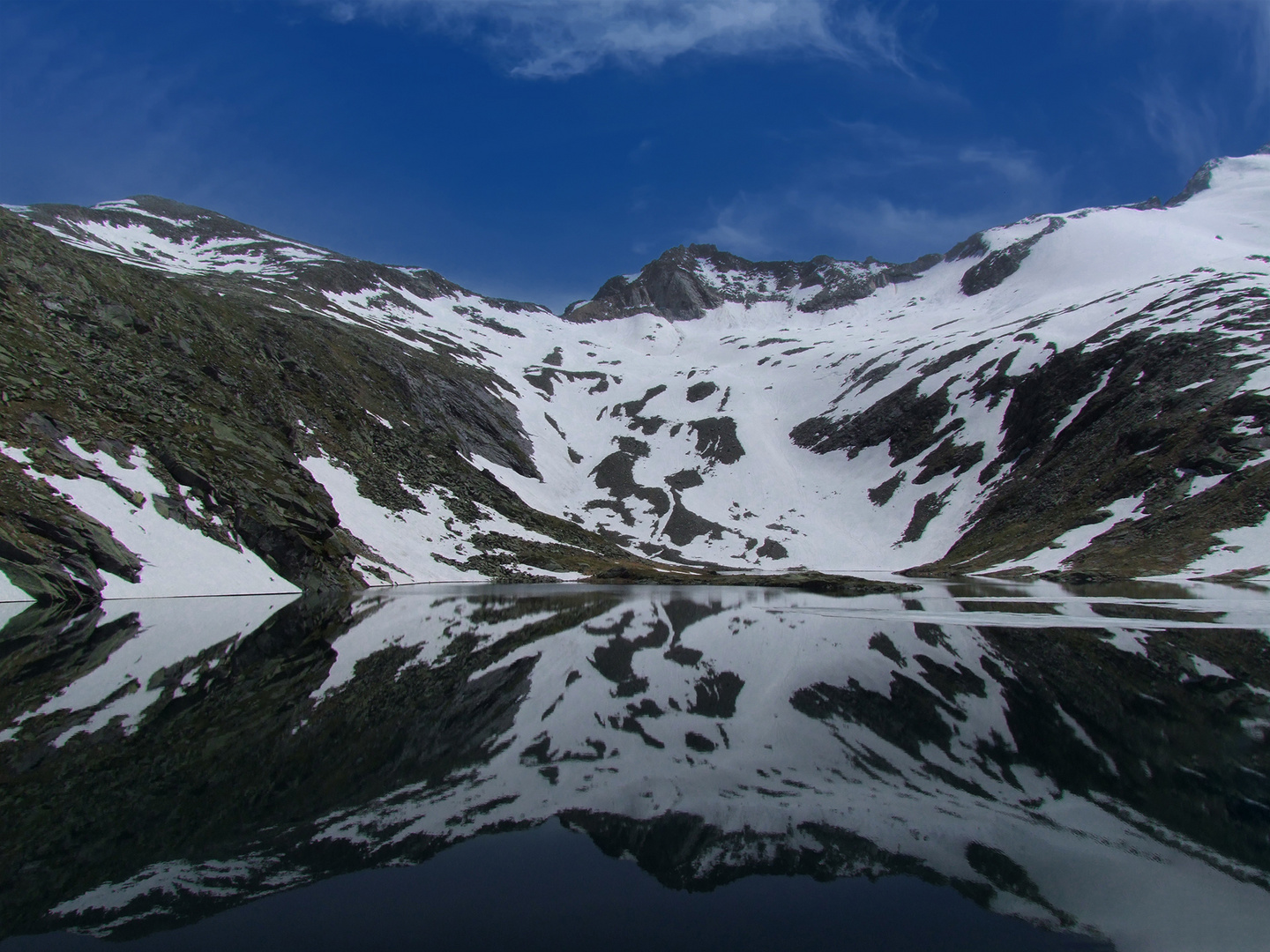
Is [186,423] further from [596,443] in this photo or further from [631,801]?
[596,443]

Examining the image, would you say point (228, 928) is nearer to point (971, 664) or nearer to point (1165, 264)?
point (971, 664)

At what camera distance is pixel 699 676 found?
20.4 meters

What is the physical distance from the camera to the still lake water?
6848mm

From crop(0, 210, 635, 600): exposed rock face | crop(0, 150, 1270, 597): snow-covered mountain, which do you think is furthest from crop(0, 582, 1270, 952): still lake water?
crop(0, 150, 1270, 597): snow-covered mountain

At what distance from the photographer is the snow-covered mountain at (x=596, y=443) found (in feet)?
162

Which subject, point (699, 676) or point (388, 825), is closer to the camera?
point (388, 825)

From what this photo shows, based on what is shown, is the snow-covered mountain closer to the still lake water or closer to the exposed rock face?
the exposed rock face

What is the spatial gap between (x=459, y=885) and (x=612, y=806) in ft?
10.1

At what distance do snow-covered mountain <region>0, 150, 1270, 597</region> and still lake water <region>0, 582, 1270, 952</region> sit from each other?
31.3 metres

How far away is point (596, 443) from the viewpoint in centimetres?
14975

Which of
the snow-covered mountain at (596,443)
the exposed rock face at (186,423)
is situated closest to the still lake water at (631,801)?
the exposed rock face at (186,423)

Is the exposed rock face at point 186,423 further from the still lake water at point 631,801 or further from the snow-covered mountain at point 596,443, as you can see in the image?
the still lake water at point 631,801

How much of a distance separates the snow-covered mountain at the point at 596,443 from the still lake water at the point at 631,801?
103 ft

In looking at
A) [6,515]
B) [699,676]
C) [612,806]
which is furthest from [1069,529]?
[6,515]
